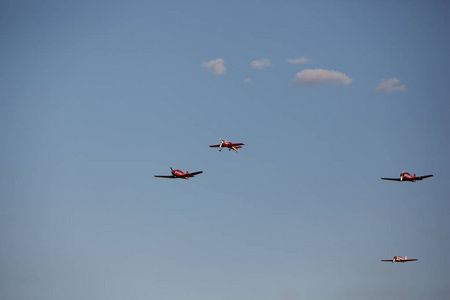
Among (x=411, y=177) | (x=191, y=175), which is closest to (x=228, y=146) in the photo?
(x=191, y=175)

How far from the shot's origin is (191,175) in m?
167

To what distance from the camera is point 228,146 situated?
17738cm

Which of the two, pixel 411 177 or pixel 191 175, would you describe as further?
pixel 411 177

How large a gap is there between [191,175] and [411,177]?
78108 mm

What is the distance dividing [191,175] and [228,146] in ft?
61.2

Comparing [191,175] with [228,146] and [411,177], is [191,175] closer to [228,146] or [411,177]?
[228,146]

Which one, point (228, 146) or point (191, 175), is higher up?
point (228, 146)

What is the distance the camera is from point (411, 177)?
585ft

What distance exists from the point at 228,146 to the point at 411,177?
216ft
